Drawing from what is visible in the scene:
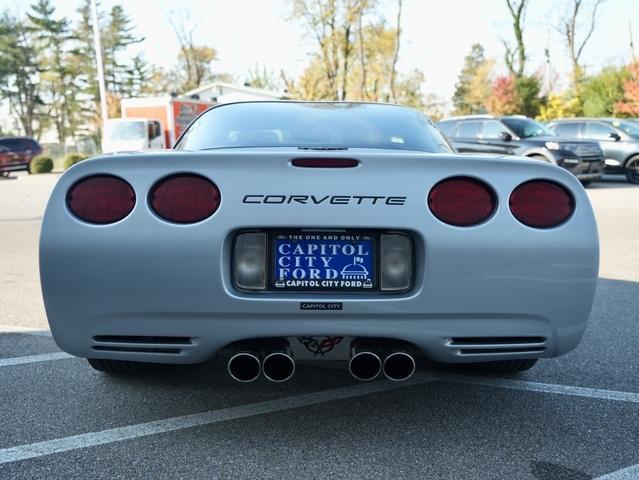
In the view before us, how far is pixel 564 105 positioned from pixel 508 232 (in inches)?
1346

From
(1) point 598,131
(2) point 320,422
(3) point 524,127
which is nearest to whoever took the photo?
(2) point 320,422

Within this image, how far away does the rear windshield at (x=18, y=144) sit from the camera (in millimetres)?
29094

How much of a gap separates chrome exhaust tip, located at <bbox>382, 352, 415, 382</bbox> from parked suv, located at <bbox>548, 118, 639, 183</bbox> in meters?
14.8

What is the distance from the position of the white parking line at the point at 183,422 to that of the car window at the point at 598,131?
14353 millimetres

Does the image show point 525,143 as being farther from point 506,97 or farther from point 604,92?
point 506,97

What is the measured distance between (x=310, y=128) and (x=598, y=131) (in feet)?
47.4

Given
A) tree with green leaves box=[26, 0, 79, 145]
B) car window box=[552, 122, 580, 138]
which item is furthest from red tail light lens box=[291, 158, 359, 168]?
tree with green leaves box=[26, 0, 79, 145]

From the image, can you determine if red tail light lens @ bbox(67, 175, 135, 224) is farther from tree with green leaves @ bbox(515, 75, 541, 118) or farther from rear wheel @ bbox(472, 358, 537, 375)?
tree with green leaves @ bbox(515, 75, 541, 118)

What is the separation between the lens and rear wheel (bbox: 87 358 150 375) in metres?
2.91

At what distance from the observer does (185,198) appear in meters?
2.17

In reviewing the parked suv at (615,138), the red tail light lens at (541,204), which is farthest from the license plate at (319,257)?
the parked suv at (615,138)

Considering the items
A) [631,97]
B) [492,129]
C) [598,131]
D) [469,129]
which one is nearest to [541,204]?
[492,129]

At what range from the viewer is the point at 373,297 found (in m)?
2.17

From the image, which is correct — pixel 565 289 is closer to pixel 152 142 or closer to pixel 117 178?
pixel 117 178
